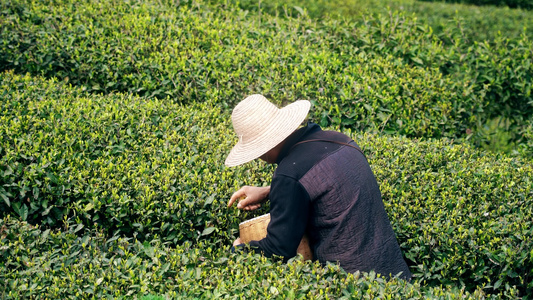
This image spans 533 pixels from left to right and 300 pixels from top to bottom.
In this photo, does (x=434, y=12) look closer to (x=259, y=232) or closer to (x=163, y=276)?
(x=259, y=232)

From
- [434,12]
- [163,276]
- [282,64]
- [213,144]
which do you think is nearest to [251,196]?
[163,276]

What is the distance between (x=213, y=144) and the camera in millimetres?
4613

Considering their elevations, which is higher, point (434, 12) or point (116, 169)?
point (434, 12)

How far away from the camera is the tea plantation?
3.21 metres

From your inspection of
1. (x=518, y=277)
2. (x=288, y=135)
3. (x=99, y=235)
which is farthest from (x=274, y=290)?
(x=518, y=277)

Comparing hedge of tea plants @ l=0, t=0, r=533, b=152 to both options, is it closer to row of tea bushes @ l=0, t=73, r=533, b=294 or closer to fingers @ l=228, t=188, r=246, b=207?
row of tea bushes @ l=0, t=73, r=533, b=294

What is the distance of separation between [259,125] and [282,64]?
8.86 ft

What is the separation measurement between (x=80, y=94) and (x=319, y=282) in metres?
3.56

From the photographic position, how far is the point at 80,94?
213 inches

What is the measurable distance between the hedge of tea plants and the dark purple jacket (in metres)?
2.38

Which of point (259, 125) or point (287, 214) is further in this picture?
point (259, 125)

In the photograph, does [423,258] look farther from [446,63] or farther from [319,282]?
[446,63]

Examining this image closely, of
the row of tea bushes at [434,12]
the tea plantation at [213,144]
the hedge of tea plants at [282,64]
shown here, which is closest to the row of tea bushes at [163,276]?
the tea plantation at [213,144]

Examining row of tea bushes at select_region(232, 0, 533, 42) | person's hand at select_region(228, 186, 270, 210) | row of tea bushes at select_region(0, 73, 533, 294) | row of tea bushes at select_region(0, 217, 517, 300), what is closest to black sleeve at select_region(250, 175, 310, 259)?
row of tea bushes at select_region(0, 217, 517, 300)
